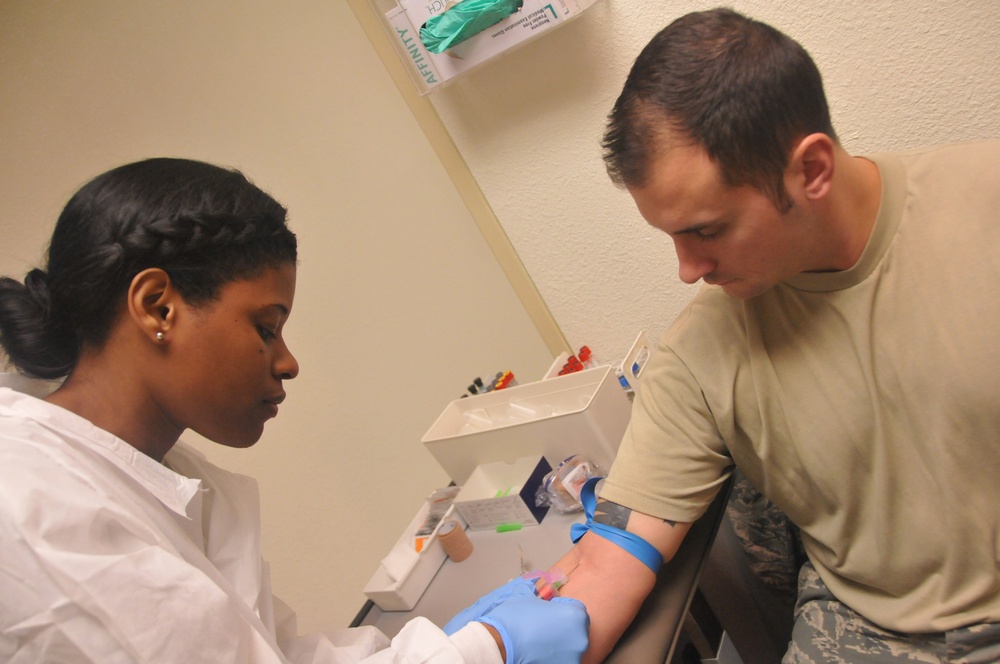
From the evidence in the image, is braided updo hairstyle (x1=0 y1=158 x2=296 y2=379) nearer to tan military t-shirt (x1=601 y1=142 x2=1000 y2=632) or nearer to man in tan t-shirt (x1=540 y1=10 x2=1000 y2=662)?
man in tan t-shirt (x1=540 y1=10 x2=1000 y2=662)

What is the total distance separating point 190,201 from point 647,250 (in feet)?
4.32

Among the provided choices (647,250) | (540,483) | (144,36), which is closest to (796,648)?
(540,483)

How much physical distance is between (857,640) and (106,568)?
106cm

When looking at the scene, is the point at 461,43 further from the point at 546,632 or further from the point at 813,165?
the point at 546,632

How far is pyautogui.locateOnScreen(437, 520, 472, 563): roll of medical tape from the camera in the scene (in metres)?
1.42

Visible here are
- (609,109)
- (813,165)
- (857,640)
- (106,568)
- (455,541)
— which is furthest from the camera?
(609,109)

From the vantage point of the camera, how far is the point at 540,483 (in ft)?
4.67

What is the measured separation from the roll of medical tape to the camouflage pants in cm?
68

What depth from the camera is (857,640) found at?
3.21ft

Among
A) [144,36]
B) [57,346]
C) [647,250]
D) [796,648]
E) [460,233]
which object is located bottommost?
[796,648]

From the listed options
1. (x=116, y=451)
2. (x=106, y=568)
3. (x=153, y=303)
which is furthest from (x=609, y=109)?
(x=106, y=568)

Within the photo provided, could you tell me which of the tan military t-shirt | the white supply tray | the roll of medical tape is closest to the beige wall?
the white supply tray

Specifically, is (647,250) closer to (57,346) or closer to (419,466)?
(419,466)

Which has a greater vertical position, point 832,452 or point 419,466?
point 832,452
